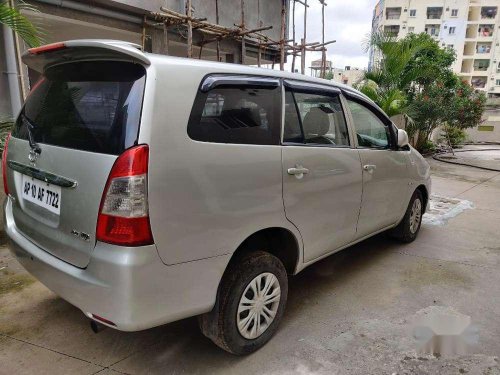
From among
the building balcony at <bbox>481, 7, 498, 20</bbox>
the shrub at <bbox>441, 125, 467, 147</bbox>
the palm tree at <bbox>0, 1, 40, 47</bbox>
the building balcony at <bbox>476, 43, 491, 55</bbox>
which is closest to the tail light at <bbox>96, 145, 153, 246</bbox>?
the palm tree at <bbox>0, 1, 40, 47</bbox>

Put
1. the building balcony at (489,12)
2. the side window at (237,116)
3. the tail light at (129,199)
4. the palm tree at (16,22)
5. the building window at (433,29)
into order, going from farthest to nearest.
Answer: the building window at (433,29) < the building balcony at (489,12) < the palm tree at (16,22) < the side window at (237,116) < the tail light at (129,199)

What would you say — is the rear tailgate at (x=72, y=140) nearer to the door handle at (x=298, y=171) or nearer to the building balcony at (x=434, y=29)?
the door handle at (x=298, y=171)

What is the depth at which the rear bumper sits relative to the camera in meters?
1.72

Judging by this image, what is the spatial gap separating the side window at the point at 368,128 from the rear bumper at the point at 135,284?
1.85m

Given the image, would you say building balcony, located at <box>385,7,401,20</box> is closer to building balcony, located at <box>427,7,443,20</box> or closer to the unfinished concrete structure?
building balcony, located at <box>427,7,443,20</box>

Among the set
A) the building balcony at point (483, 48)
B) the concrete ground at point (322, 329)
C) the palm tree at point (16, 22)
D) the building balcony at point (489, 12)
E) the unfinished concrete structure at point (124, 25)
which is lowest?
the concrete ground at point (322, 329)

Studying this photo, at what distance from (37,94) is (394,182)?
305 cm

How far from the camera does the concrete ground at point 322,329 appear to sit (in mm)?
2268

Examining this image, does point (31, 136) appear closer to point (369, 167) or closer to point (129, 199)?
point (129, 199)

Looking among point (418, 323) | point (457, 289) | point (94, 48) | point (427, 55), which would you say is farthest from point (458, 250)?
point (427, 55)

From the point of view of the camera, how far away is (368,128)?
3.47m

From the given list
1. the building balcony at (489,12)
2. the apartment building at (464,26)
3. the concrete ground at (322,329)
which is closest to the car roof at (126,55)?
the concrete ground at (322,329)

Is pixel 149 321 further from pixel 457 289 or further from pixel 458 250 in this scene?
pixel 458 250

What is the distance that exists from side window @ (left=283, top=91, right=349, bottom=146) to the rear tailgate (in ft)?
3.44
